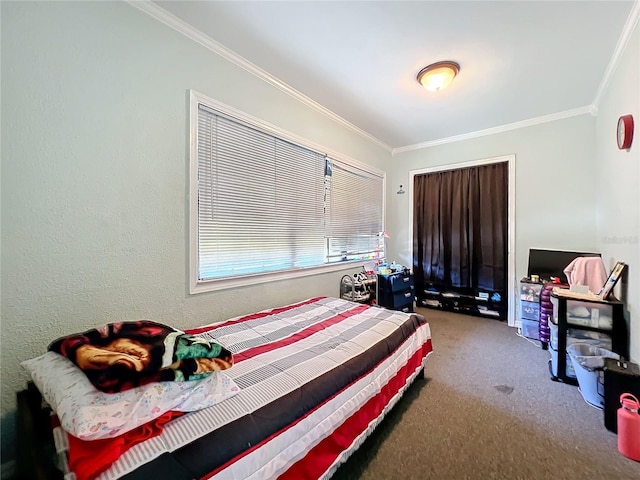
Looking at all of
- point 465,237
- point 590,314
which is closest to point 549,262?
point 465,237

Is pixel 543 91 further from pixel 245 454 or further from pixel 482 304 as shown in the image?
pixel 245 454

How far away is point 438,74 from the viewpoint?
2330mm

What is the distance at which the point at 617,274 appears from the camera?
79.5 inches

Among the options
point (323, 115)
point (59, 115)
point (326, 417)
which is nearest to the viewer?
point (326, 417)

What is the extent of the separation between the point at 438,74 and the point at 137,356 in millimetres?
2830

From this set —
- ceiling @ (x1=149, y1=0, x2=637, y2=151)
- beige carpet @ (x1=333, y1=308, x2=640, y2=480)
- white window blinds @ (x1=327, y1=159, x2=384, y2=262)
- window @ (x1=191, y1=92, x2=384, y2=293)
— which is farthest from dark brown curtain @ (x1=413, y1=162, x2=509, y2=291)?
beige carpet @ (x1=333, y1=308, x2=640, y2=480)

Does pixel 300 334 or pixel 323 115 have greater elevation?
pixel 323 115

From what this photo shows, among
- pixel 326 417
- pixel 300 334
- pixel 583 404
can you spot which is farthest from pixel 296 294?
pixel 583 404

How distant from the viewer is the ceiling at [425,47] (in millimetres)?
1749

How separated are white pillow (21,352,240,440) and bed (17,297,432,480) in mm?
Result: 50

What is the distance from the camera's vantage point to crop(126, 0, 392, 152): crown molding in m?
1.72

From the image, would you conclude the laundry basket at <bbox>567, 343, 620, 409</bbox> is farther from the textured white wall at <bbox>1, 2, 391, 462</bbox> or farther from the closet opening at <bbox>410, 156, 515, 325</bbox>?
the textured white wall at <bbox>1, 2, 391, 462</bbox>

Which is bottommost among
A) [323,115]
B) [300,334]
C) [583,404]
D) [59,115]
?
[583,404]

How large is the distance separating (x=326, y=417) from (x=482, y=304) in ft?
11.7
